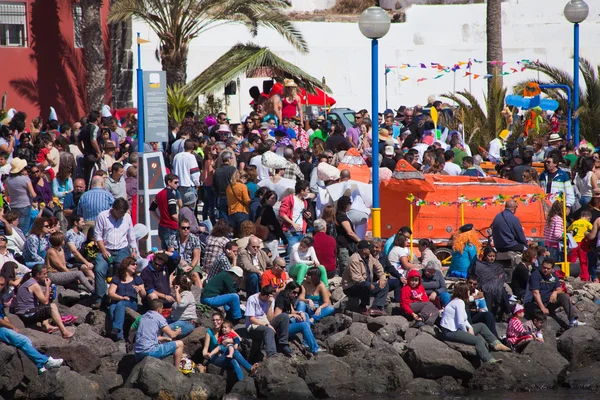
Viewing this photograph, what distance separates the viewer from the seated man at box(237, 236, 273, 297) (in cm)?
1559

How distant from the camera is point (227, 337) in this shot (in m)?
14.5

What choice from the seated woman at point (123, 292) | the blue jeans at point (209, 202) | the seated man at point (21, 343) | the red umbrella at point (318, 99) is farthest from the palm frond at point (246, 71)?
the seated man at point (21, 343)

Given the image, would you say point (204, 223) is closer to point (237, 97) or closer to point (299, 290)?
point (299, 290)

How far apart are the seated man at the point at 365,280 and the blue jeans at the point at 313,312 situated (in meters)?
0.34

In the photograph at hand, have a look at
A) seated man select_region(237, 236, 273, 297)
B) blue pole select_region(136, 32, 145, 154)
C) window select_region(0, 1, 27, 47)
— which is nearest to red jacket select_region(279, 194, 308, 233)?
seated man select_region(237, 236, 273, 297)

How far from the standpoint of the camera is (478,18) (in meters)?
35.1

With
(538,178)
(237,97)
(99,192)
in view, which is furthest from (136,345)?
(237,97)

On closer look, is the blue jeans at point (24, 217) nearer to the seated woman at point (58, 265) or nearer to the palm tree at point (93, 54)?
the seated woman at point (58, 265)

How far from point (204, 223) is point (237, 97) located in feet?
40.3

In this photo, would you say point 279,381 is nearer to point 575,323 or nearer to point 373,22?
point 575,323

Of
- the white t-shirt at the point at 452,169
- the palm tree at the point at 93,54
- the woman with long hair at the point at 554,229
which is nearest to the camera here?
the woman with long hair at the point at 554,229

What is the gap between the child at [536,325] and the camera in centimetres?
1595

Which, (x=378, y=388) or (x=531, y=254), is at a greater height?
(x=531, y=254)

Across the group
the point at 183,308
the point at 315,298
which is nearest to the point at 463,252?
the point at 315,298
